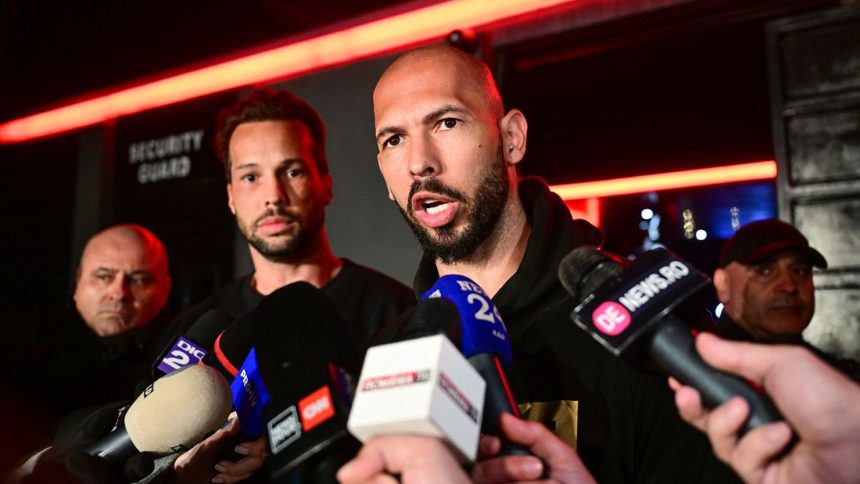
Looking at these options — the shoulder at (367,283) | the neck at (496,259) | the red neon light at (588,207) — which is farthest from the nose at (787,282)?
the red neon light at (588,207)

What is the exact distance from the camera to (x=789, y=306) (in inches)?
98.6

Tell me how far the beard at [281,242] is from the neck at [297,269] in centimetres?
3

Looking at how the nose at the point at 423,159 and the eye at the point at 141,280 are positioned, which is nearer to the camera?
the nose at the point at 423,159

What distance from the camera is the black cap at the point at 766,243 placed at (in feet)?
8.33

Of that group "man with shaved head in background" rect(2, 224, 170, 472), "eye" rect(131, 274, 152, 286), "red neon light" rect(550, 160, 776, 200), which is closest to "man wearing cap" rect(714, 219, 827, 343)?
"man with shaved head in background" rect(2, 224, 170, 472)

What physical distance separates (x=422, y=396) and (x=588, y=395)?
61 centimetres

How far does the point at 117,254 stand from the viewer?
282cm

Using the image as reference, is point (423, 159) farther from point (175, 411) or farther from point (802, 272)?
point (802, 272)

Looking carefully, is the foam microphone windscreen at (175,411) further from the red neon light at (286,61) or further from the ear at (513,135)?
the red neon light at (286,61)

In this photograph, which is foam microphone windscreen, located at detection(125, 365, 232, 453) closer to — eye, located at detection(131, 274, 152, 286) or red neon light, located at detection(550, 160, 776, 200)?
eye, located at detection(131, 274, 152, 286)

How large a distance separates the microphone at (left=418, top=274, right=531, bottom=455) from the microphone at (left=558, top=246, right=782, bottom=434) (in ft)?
0.40

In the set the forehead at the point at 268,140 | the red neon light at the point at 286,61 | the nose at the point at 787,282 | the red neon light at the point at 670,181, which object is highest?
the red neon light at the point at 286,61

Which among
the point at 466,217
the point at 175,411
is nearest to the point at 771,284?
the point at 466,217

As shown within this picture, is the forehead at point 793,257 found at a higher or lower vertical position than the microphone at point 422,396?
higher
